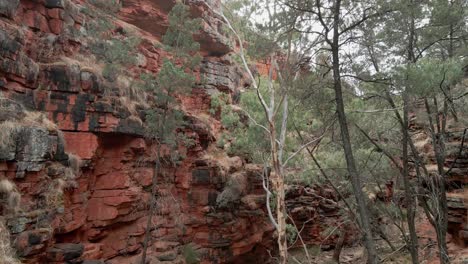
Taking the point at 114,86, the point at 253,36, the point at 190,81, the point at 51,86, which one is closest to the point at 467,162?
the point at 253,36

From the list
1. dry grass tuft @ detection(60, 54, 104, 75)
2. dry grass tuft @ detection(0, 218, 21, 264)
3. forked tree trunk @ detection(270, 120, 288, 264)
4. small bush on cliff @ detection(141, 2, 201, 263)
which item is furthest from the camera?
small bush on cliff @ detection(141, 2, 201, 263)

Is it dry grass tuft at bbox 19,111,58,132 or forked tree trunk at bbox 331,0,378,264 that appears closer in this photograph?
forked tree trunk at bbox 331,0,378,264

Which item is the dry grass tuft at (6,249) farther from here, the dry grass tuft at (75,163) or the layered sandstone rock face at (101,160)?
the dry grass tuft at (75,163)

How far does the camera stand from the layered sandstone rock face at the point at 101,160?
31.9 ft

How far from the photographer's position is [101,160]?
506 inches

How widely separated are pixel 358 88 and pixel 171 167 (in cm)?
898

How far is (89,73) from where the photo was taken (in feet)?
40.1

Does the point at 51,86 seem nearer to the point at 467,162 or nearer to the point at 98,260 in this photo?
the point at 98,260

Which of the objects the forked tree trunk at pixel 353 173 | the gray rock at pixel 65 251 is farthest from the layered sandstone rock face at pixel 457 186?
the gray rock at pixel 65 251

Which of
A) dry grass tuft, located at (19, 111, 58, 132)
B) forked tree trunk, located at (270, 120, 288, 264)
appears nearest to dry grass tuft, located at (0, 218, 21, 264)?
dry grass tuft, located at (19, 111, 58, 132)

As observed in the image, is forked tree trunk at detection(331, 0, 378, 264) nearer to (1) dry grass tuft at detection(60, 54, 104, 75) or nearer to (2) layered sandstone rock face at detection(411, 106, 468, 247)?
(2) layered sandstone rock face at detection(411, 106, 468, 247)

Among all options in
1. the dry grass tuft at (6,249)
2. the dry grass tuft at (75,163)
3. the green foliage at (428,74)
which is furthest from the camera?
the dry grass tuft at (75,163)

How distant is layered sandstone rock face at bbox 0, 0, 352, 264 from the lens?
31.9ft

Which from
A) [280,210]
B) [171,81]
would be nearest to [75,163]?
[171,81]
